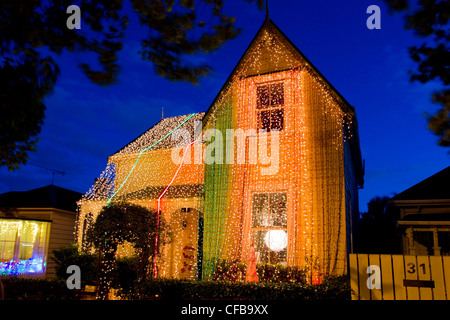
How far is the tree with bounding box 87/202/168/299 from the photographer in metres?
9.00

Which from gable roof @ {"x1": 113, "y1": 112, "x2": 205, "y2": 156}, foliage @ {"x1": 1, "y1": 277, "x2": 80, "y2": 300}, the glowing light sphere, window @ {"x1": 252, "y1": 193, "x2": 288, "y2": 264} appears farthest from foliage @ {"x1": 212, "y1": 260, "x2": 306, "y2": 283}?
gable roof @ {"x1": 113, "y1": 112, "x2": 205, "y2": 156}

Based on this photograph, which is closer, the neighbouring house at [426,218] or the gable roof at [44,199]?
the neighbouring house at [426,218]

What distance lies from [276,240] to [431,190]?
4675 millimetres

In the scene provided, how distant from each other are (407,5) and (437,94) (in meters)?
1.21

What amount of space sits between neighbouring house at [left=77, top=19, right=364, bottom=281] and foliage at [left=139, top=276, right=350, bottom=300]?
1.53 m

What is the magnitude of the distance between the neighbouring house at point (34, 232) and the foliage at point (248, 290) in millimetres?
8415

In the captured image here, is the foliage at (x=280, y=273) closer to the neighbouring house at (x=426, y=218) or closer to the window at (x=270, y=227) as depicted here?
the window at (x=270, y=227)

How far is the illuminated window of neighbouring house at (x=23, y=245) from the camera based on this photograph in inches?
537

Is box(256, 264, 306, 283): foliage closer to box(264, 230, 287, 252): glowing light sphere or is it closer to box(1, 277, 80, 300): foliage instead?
box(264, 230, 287, 252): glowing light sphere

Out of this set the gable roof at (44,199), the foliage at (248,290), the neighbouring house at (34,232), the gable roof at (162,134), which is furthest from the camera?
the gable roof at (44,199)

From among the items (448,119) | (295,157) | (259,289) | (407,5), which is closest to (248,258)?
(259,289)

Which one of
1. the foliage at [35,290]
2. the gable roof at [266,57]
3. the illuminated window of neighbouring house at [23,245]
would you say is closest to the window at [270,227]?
the gable roof at [266,57]

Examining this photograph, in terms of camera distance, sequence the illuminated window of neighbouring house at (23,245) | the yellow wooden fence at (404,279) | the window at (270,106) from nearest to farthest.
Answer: the yellow wooden fence at (404,279)
the window at (270,106)
the illuminated window of neighbouring house at (23,245)
